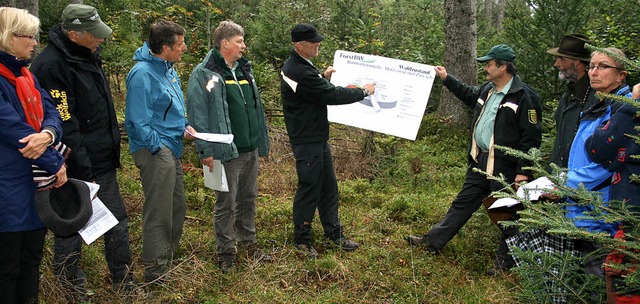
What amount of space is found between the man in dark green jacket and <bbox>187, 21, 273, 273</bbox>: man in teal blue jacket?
14.3 inches

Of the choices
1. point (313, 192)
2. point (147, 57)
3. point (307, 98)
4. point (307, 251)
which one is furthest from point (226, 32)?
point (307, 251)

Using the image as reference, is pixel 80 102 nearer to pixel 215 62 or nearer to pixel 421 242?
pixel 215 62

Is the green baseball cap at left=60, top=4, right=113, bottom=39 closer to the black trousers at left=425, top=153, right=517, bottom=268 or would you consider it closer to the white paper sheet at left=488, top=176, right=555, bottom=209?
the white paper sheet at left=488, top=176, right=555, bottom=209

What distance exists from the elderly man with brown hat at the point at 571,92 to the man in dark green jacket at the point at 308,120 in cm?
203

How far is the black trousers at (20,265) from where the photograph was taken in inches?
136

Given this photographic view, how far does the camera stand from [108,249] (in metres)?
4.50

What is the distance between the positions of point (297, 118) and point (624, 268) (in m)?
3.36

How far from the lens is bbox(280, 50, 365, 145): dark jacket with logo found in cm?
536

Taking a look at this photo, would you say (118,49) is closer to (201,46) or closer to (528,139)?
(201,46)

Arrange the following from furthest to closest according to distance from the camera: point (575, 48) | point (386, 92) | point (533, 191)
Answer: point (386, 92) < point (575, 48) < point (533, 191)

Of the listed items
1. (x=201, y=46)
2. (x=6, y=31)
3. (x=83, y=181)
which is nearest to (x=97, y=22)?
(x=6, y=31)

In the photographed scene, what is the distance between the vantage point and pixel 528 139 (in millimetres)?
5156

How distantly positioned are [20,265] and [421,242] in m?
3.97

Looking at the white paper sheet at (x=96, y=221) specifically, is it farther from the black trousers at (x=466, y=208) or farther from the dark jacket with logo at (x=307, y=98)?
the black trousers at (x=466, y=208)
